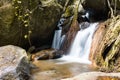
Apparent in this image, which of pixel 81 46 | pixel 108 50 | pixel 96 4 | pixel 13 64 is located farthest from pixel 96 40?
pixel 13 64

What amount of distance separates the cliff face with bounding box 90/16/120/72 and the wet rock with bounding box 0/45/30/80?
239 cm

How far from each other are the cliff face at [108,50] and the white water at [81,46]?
484 mm

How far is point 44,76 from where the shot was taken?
7789 millimetres

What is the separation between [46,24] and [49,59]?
2037mm

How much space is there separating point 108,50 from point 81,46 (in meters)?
2.76

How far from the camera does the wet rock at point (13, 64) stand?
6504mm

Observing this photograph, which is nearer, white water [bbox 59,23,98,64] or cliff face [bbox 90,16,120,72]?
cliff face [bbox 90,16,120,72]

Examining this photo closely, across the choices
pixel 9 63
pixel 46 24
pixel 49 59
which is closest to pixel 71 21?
pixel 46 24

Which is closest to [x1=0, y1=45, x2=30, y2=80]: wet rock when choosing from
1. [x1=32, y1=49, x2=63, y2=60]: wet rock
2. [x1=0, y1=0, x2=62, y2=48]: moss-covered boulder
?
[x1=0, y1=0, x2=62, y2=48]: moss-covered boulder

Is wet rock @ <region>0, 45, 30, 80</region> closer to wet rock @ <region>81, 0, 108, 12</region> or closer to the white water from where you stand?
the white water

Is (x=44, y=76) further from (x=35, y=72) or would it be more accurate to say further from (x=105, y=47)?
(x=105, y=47)

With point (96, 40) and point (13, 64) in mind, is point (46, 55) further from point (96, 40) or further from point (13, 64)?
point (13, 64)

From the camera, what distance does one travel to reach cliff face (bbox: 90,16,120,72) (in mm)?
8008

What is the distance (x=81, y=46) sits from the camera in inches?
443
